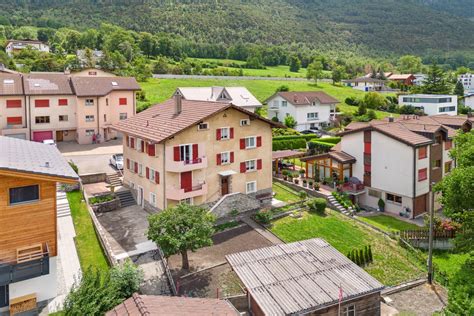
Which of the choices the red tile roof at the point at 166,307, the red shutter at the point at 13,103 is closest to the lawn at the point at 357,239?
the red tile roof at the point at 166,307

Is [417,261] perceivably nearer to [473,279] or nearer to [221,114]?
[473,279]

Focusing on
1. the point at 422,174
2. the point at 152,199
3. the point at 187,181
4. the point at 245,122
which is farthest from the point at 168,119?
the point at 422,174

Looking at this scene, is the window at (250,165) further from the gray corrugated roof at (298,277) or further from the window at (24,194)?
the window at (24,194)

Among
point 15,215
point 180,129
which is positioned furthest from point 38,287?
point 180,129

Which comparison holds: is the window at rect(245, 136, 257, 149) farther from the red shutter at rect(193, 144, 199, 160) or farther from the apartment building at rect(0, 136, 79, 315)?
the apartment building at rect(0, 136, 79, 315)

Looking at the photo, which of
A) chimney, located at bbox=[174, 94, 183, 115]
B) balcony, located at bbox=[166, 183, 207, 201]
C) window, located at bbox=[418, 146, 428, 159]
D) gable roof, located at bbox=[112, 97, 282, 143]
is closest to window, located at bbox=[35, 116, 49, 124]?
gable roof, located at bbox=[112, 97, 282, 143]
